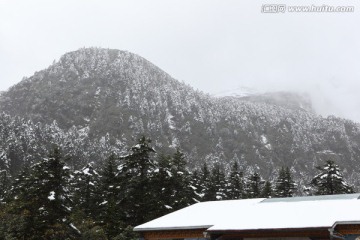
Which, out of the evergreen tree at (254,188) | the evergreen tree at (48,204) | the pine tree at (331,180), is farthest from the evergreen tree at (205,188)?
the evergreen tree at (48,204)

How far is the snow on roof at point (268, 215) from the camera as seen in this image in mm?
18531

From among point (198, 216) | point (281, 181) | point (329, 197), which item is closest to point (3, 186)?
point (281, 181)

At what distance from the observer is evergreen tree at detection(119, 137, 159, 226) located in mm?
36844

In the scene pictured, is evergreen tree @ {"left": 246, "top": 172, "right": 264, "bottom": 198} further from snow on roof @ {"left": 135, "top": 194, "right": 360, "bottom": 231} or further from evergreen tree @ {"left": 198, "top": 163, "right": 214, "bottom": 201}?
snow on roof @ {"left": 135, "top": 194, "right": 360, "bottom": 231}

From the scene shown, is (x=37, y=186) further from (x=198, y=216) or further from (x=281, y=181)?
(x=281, y=181)

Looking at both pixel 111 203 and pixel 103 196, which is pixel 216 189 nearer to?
pixel 103 196

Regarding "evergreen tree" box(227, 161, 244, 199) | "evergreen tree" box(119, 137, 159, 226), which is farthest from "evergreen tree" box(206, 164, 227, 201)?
"evergreen tree" box(119, 137, 159, 226)

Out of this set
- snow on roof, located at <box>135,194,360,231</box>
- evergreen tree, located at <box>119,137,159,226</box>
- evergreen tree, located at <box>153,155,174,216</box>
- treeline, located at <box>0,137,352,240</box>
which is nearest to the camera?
snow on roof, located at <box>135,194,360,231</box>

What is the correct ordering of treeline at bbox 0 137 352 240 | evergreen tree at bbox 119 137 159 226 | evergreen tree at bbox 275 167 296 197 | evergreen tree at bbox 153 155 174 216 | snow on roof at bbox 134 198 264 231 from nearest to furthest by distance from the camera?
snow on roof at bbox 134 198 264 231, treeline at bbox 0 137 352 240, evergreen tree at bbox 119 137 159 226, evergreen tree at bbox 153 155 174 216, evergreen tree at bbox 275 167 296 197

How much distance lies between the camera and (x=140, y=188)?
37281 mm

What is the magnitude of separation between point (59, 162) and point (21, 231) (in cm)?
587

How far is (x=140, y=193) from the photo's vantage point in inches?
1459

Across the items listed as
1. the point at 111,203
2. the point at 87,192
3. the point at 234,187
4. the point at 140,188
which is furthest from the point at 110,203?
the point at 234,187

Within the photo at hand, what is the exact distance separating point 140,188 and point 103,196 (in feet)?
24.0
